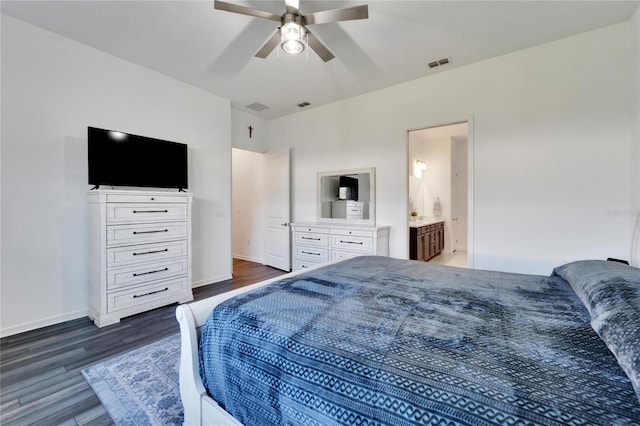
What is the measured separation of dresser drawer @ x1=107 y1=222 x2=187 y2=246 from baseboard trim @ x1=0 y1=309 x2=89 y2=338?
0.91 m

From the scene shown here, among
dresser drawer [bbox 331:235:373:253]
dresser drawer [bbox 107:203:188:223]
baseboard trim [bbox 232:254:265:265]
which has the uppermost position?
dresser drawer [bbox 107:203:188:223]

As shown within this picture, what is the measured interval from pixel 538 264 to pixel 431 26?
271 centimetres

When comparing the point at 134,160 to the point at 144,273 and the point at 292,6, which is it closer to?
the point at 144,273

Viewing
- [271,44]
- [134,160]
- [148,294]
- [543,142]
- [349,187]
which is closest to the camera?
[271,44]

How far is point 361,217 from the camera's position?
4297mm

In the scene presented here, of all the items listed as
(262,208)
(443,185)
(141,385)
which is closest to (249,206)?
(262,208)

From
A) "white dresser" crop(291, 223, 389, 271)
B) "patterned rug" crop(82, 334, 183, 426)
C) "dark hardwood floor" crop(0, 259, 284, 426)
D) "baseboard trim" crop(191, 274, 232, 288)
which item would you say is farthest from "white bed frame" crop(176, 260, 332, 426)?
"baseboard trim" crop(191, 274, 232, 288)

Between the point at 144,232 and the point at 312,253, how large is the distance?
2.32m

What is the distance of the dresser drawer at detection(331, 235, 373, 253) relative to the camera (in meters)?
3.73

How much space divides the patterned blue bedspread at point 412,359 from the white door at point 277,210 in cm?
343

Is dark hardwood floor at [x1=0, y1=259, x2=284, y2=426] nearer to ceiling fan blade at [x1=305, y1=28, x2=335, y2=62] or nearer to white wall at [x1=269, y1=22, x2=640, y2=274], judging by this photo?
ceiling fan blade at [x1=305, y1=28, x2=335, y2=62]

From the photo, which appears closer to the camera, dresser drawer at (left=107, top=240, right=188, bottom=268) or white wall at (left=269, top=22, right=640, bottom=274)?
white wall at (left=269, top=22, right=640, bottom=274)

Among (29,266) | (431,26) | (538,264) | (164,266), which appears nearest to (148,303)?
(164,266)

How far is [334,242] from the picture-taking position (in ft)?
13.3
